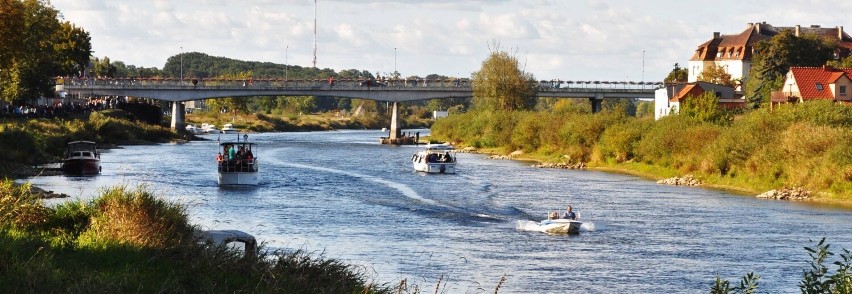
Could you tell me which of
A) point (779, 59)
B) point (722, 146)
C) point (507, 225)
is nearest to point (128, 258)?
point (507, 225)

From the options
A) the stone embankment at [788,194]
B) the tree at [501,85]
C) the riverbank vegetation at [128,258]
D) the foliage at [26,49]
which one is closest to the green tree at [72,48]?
the foliage at [26,49]

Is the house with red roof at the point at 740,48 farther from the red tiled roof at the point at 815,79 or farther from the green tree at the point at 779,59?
the red tiled roof at the point at 815,79

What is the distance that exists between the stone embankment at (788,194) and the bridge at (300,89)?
95102 millimetres

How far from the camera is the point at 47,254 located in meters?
27.9

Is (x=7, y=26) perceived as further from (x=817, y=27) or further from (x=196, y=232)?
(x=817, y=27)

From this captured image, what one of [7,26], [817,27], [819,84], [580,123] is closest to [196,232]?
[7,26]

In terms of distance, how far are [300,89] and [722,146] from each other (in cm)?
8584

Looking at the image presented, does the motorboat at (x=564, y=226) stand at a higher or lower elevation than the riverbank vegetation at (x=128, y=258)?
lower

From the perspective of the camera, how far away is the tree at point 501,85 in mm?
161375

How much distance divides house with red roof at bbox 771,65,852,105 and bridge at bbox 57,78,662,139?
162ft

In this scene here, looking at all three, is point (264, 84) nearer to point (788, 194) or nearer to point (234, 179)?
point (234, 179)

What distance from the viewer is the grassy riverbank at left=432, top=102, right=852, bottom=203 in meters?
75.2

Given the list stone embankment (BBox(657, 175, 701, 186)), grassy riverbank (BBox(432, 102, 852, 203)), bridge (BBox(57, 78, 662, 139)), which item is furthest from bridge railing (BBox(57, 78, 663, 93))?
stone embankment (BBox(657, 175, 701, 186))

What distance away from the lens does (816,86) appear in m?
120
